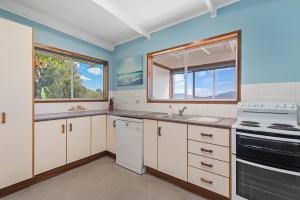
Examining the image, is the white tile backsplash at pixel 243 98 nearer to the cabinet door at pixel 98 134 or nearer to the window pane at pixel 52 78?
the cabinet door at pixel 98 134

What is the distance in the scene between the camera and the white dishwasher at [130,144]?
2355 millimetres

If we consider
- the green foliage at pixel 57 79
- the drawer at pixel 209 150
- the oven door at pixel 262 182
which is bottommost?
the oven door at pixel 262 182

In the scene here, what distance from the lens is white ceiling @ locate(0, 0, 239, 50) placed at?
83.4 inches

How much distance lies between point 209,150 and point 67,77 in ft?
9.75

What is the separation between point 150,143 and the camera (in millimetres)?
2271

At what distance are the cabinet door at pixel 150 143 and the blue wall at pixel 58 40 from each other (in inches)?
83.5

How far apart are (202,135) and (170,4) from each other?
1.92 metres

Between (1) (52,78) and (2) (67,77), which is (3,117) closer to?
(1) (52,78)

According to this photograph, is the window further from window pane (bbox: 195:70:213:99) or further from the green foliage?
window pane (bbox: 195:70:213:99)

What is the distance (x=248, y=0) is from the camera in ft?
6.39

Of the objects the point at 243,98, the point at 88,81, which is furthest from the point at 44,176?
the point at 243,98

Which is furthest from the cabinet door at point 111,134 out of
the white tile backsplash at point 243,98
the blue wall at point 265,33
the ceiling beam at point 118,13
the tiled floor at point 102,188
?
the blue wall at point 265,33

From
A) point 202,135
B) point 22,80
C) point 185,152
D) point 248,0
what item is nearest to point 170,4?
point 248,0

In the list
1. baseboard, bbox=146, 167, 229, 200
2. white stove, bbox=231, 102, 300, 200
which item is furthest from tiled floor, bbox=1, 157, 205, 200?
white stove, bbox=231, 102, 300, 200
